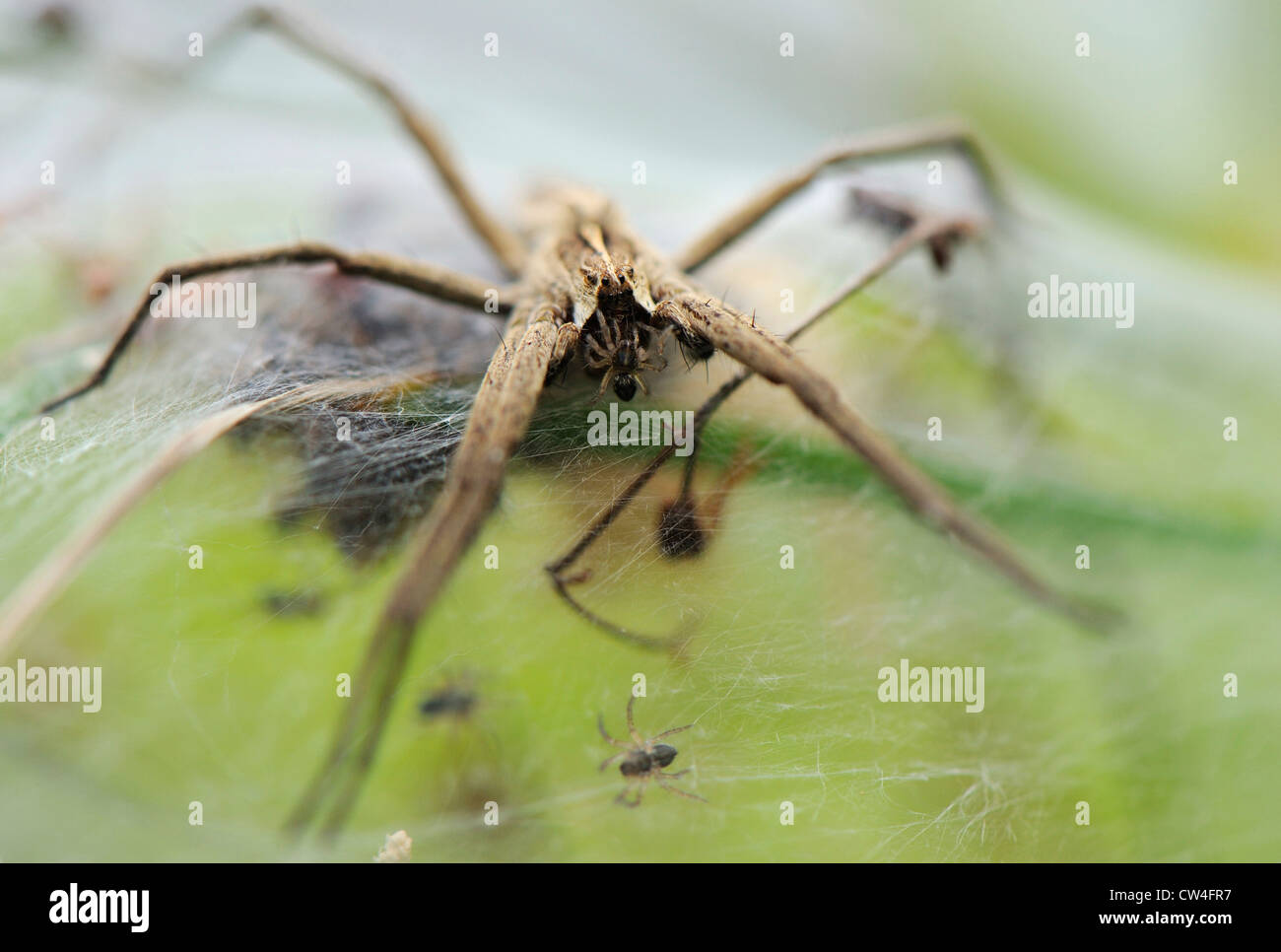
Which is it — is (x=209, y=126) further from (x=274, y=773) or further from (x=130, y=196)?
(x=274, y=773)

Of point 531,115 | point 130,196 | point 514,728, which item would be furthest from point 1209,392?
point 130,196

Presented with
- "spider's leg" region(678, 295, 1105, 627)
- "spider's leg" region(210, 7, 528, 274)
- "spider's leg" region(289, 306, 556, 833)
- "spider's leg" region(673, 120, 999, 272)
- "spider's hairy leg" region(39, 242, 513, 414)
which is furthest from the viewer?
"spider's leg" region(210, 7, 528, 274)

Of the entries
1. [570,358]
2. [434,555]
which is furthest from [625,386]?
[434,555]

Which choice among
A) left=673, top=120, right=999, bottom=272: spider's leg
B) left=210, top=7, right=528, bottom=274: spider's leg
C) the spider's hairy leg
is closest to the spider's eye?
the spider's hairy leg

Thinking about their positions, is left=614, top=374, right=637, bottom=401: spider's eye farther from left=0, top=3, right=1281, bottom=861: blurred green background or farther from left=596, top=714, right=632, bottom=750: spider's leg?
left=596, top=714, right=632, bottom=750: spider's leg

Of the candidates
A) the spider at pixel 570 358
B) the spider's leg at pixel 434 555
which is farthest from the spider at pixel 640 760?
the spider's leg at pixel 434 555
